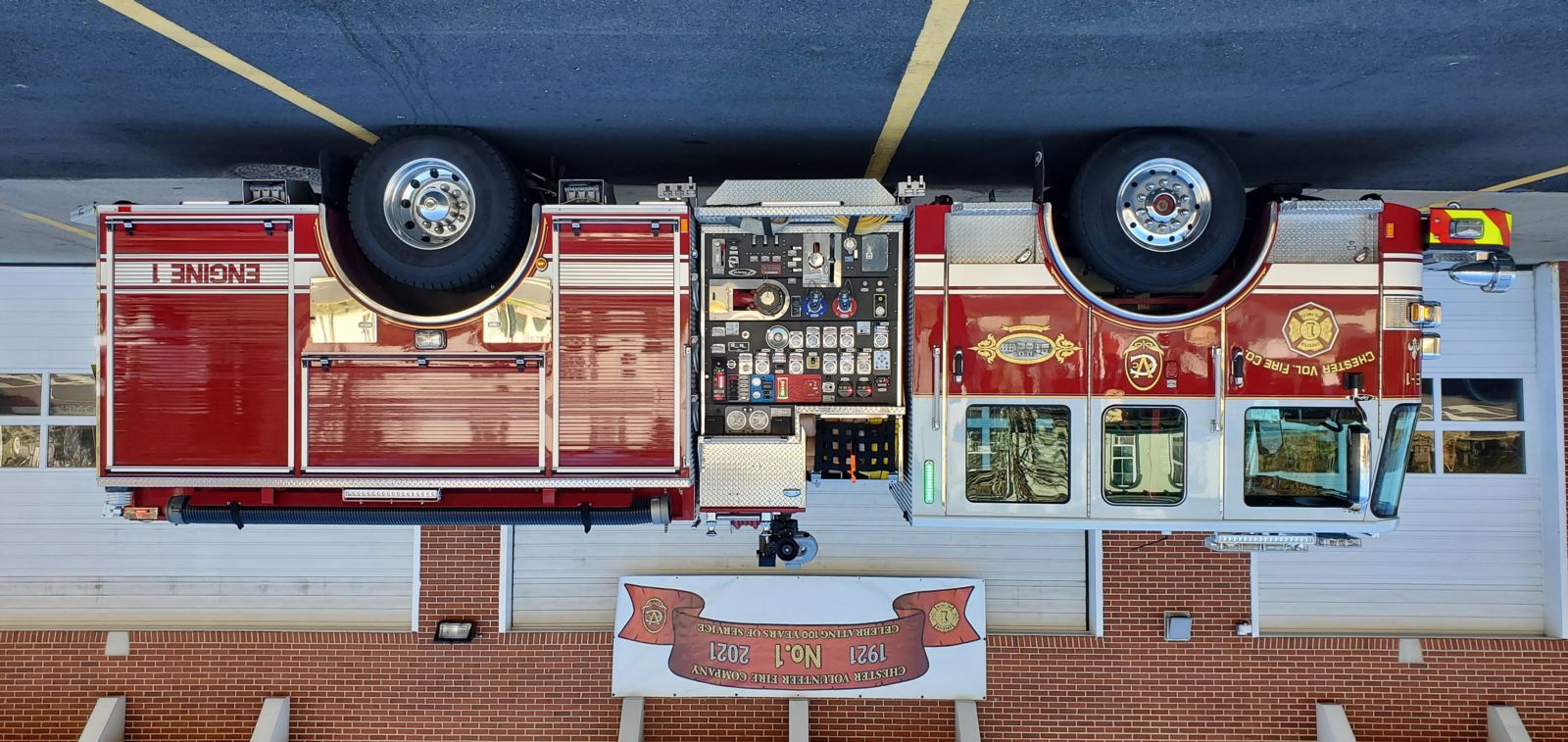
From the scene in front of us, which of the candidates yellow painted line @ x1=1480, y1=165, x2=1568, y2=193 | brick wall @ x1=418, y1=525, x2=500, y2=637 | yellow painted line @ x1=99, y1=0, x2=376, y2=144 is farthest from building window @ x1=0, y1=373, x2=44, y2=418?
yellow painted line @ x1=1480, y1=165, x2=1568, y2=193

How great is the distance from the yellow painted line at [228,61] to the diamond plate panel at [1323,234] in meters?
5.23

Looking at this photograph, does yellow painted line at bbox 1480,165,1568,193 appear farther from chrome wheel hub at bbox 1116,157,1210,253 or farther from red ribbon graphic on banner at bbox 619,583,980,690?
red ribbon graphic on banner at bbox 619,583,980,690

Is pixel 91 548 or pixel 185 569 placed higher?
pixel 91 548

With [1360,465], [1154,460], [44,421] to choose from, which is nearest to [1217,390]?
[1154,460]

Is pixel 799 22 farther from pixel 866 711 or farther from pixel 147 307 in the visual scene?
pixel 866 711

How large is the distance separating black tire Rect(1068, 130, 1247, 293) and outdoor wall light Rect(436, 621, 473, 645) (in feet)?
19.6

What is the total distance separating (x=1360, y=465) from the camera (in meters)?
3.79

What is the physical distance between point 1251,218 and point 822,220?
264 centimetres

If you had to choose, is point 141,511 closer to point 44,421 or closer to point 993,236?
point 44,421

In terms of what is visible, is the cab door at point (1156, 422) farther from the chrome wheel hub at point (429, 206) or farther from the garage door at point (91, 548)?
the garage door at point (91, 548)

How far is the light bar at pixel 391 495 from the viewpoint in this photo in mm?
3945

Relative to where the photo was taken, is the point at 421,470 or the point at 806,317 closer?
the point at 421,470

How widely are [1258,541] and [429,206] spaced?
5164 mm

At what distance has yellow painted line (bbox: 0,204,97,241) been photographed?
5.15 meters
